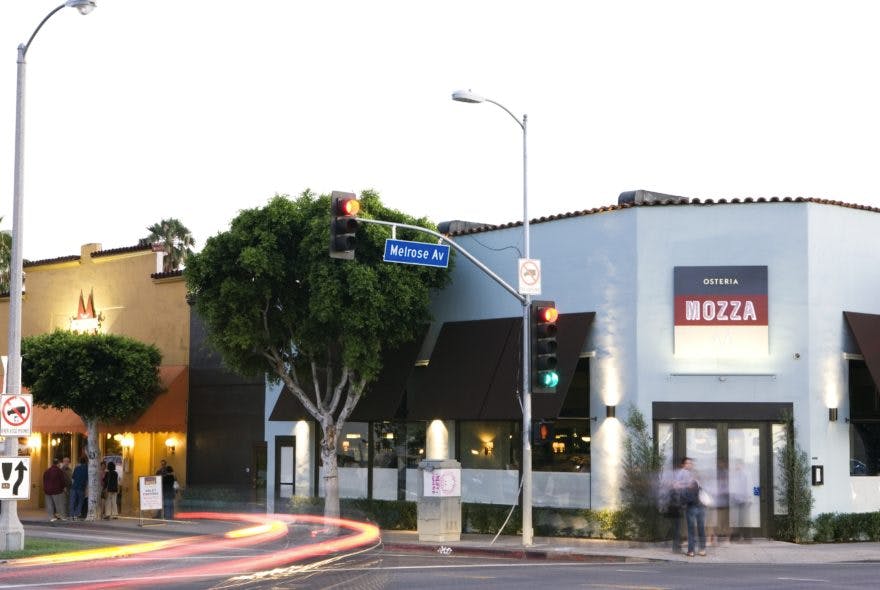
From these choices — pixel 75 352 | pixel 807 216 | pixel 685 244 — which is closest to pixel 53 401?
pixel 75 352

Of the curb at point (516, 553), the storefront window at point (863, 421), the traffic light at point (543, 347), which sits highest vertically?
the traffic light at point (543, 347)

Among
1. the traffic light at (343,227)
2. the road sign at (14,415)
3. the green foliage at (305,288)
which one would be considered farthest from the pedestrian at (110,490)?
the traffic light at (343,227)

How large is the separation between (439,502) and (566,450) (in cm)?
359

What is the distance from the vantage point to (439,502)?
93.1 ft

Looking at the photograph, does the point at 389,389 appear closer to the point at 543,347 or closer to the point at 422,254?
the point at 422,254

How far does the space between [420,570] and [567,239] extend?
37.4 feet

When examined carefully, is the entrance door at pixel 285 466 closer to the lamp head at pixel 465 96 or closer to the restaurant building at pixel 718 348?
the restaurant building at pixel 718 348

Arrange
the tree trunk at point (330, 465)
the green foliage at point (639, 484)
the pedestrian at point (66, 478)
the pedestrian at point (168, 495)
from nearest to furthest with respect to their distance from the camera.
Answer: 1. the green foliage at point (639, 484)
2. the tree trunk at point (330, 465)
3. the pedestrian at point (168, 495)
4. the pedestrian at point (66, 478)

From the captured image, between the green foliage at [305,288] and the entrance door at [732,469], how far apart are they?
7558 mm

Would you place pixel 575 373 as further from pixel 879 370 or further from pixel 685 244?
pixel 879 370

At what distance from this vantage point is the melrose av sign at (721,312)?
28.6 metres

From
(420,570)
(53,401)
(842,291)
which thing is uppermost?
(842,291)

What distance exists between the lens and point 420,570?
71.3ft

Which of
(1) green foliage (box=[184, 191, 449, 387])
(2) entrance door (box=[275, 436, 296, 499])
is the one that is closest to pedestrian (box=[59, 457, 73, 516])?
(2) entrance door (box=[275, 436, 296, 499])
